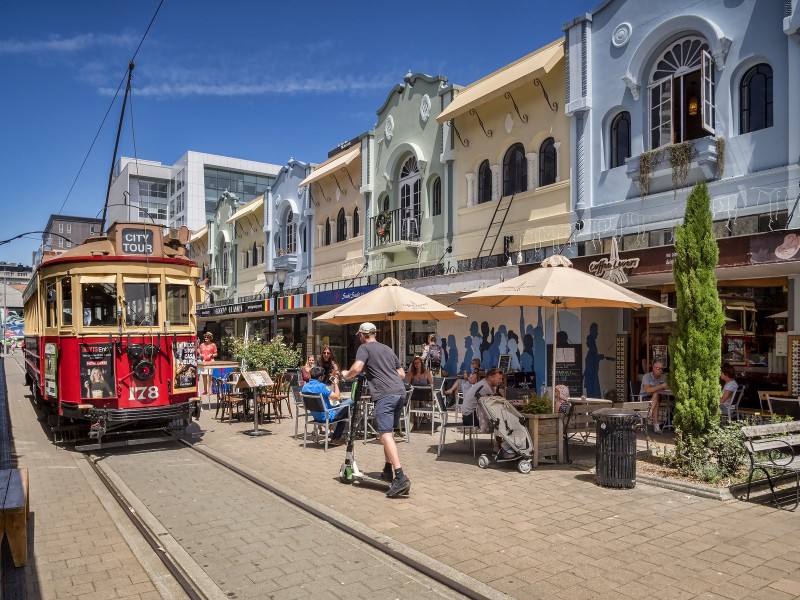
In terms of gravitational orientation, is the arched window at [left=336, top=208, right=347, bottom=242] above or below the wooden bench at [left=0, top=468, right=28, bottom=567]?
above

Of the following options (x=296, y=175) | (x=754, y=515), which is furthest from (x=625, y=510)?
(x=296, y=175)

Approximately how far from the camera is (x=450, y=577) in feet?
15.3

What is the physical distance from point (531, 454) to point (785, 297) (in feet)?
19.8

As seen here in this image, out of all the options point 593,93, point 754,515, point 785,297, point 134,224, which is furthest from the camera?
point 593,93

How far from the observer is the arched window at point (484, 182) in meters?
17.6

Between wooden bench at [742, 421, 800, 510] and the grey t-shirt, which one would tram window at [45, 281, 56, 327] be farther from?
wooden bench at [742, 421, 800, 510]

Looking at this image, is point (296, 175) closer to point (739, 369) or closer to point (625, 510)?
point (739, 369)

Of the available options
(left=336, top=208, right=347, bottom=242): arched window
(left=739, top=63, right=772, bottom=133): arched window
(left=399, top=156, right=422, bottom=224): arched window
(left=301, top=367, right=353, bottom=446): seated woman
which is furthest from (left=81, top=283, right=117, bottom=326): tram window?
(left=336, top=208, right=347, bottom=242): arched window

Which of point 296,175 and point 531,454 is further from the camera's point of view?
point 296,175

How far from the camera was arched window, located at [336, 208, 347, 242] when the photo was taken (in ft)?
80.8

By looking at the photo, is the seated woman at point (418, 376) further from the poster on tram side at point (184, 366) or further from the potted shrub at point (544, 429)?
the poster on tram side at point (184, 366)

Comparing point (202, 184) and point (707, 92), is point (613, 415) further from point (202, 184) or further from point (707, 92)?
point (202, 184)

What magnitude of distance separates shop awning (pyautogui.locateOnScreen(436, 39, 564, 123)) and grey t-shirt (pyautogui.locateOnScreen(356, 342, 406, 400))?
33.3ft

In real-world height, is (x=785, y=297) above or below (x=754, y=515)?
above
